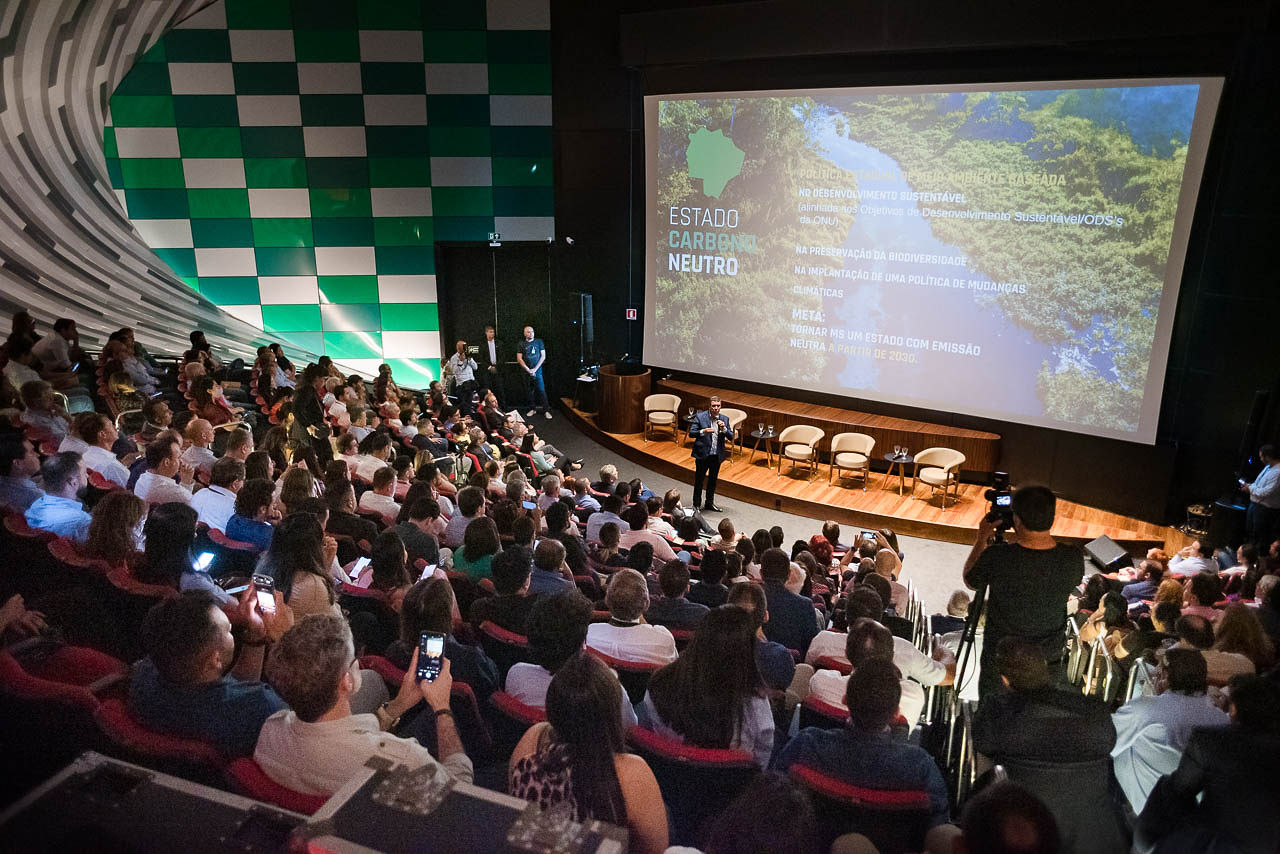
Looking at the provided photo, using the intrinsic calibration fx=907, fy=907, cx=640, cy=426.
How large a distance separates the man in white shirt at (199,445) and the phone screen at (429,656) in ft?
8.24

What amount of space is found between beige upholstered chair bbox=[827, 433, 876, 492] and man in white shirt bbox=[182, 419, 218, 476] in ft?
16.4

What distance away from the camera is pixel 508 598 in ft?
9.99

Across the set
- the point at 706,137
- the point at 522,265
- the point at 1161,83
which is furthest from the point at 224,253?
the point at 1161,83

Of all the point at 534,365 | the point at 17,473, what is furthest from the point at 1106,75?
the point at 17,473

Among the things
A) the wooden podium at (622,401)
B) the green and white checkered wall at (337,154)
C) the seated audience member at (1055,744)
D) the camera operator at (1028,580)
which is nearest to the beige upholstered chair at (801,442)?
the wooden podium at (622,401)

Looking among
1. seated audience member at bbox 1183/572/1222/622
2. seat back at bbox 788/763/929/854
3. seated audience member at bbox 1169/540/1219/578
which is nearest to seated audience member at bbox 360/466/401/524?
seat back at bbox 788/763/929/854

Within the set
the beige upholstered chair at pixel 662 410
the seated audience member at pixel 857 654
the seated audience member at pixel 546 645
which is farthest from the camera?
the beige upholstered chair at pixel 662 410

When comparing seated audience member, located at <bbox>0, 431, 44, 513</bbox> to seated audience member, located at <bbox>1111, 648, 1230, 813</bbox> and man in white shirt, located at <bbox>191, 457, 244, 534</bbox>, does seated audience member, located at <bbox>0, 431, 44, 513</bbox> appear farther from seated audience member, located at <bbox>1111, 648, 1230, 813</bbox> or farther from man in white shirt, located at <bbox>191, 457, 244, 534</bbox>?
seated audience member, located at <bbox>1111, 648, 1230, 813</bbox>

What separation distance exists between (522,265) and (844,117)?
3741mm

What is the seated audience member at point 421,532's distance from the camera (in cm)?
373

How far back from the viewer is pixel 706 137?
8648 millimetres

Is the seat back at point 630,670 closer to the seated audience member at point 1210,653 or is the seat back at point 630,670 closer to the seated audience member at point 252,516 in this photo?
the seated audience member at point 252,516

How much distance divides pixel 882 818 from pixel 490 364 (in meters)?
8.01

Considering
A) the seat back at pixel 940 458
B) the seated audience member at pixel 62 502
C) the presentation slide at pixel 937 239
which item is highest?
the presentation slide at pixel 937 239
